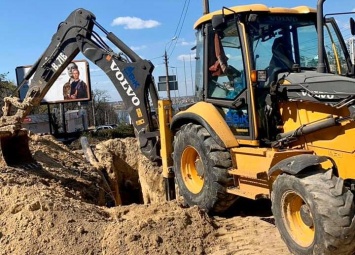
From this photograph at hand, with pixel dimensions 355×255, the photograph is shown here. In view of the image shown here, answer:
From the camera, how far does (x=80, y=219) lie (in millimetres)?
5457

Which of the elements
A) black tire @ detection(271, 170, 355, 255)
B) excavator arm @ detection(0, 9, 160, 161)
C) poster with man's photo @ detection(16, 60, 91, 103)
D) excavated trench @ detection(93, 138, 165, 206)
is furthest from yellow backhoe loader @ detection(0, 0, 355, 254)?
poster with man's photo @ detection(16, 60, 91, 103)

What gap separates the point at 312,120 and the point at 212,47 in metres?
1.75

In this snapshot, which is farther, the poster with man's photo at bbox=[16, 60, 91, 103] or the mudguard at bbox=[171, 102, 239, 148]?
the poster with man's photo at bbox=[16, 60, 91, 103]

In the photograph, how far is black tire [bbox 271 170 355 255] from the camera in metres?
3.85

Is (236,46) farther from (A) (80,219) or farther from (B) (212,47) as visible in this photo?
(A) (80,219)

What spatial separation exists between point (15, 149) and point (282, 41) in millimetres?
6060

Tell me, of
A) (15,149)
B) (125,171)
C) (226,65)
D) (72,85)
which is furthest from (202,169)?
(72,85)

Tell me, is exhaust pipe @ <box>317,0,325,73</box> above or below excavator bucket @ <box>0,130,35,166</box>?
above

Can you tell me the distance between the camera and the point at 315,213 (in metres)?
3.99

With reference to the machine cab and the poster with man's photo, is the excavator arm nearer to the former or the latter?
the machine cab

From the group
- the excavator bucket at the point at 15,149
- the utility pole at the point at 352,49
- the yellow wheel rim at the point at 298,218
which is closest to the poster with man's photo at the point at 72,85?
the excavator bucket at the point at 15,149

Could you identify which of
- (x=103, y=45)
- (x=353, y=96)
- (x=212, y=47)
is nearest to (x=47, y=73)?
(x=103, y=45)

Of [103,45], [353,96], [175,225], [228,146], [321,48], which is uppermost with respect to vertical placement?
[103,45]

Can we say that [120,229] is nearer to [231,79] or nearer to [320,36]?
[231,79]
